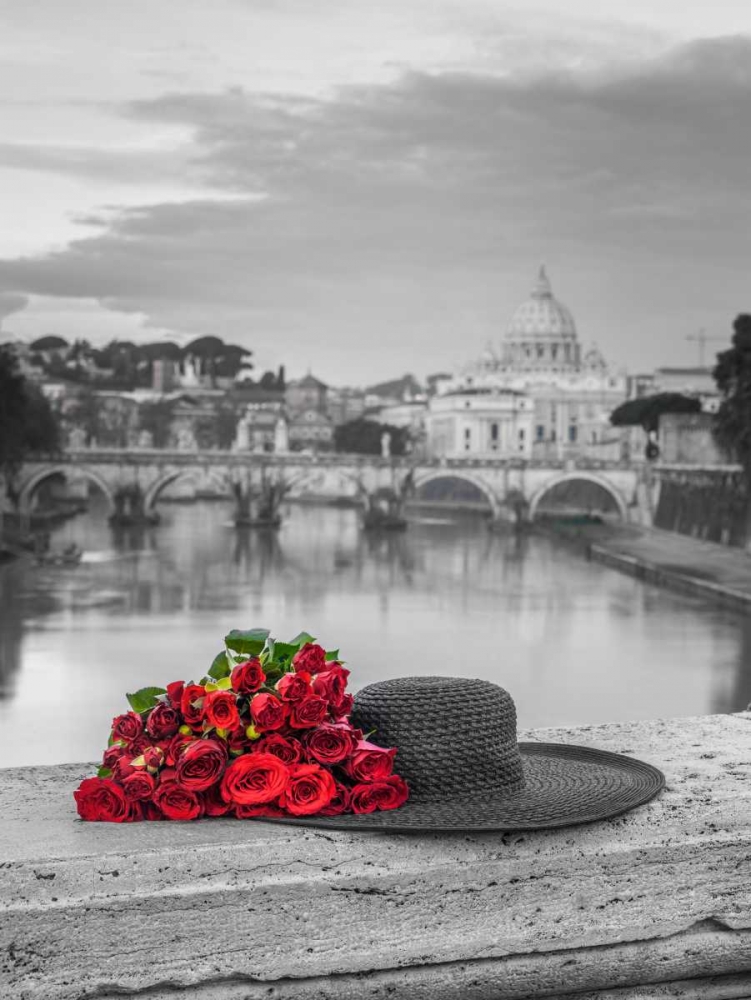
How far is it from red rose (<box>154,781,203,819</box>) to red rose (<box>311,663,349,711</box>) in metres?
0.23

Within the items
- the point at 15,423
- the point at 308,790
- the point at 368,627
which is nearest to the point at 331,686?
the point at 308,790

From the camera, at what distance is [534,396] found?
67.4 m

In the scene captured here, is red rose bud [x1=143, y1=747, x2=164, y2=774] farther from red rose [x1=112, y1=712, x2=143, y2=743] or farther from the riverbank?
the riverbank

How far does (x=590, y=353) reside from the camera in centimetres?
7481

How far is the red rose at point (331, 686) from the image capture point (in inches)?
83.3

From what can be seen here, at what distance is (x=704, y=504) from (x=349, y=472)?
1186 cm

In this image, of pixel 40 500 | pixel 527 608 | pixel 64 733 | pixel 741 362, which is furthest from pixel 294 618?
pixel 40 500

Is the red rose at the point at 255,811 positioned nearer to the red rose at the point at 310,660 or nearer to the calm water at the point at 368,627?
the red rose at the point at 310,660

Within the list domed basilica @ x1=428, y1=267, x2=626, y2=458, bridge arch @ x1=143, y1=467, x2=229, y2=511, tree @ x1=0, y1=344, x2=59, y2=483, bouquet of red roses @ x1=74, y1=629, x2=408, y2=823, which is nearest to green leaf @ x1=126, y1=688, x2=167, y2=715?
bouquet of red roses @ x1=74, y1=629, x2=408, y2=823

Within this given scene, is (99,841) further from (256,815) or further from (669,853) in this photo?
(669,853)

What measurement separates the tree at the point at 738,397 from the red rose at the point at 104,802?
22.1 m

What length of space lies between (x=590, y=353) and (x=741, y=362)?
50.8 metres

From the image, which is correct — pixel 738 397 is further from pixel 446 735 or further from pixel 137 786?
pixel 137 786

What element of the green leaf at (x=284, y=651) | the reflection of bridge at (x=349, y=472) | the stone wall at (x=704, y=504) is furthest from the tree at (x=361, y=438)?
the green leaf at (x=284, y=651)
